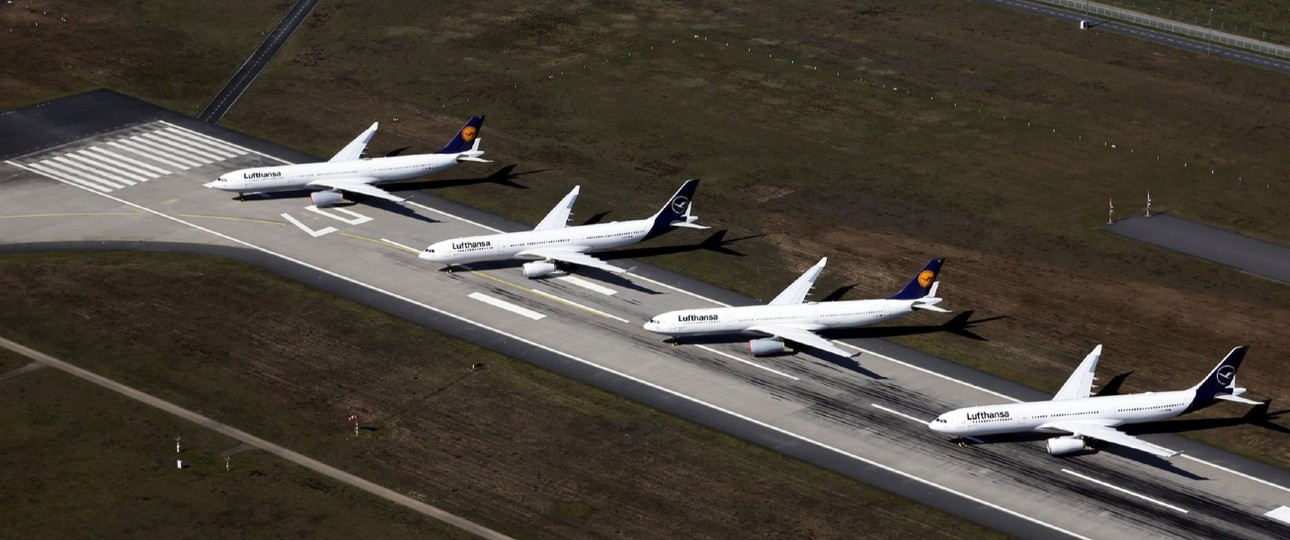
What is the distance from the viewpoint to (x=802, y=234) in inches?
6673

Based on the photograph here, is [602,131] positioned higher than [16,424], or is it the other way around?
[602,131]

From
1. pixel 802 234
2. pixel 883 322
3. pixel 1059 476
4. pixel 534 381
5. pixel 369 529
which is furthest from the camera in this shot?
pixel 802 234

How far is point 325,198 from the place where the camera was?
17350 centimetres

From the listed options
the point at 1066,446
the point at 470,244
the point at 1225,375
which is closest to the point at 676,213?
the point at 470,244

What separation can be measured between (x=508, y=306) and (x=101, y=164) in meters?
59.9

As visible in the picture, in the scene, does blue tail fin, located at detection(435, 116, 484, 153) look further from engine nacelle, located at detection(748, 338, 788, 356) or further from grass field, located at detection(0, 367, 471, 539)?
grass field, located at detection(0, 367, 471, 539)

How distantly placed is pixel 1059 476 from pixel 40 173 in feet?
383

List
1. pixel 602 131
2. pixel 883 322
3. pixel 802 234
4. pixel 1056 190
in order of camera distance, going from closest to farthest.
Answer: pixel 883 322 < pixel 802 234 < pixel 1056 190 < pixel 602 131

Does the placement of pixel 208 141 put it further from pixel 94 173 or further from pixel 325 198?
pixel 325 198

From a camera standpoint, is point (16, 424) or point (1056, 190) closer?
point (16, 424)

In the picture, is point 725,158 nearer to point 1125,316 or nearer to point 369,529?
point 1125,316

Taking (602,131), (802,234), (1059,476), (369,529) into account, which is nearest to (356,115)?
(602,131)

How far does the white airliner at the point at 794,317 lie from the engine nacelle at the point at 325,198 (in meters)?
44.7

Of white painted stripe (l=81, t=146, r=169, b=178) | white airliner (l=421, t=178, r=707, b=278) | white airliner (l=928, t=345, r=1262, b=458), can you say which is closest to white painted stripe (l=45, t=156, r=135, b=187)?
white painted stripe (l=81, t=146, r=169, b=178)
